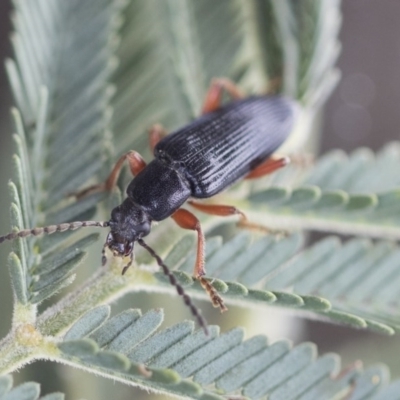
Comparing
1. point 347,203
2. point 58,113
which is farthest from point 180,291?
point 58,113

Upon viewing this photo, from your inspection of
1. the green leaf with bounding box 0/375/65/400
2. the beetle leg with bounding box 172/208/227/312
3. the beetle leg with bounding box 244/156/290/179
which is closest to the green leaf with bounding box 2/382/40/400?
the green leaf with bounding box 0/375/65/400

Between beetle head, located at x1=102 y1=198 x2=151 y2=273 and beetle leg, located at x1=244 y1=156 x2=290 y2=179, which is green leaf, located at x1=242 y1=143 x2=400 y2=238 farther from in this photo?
beetle head, located at x1=102 y1=198 x2=151 y2=273

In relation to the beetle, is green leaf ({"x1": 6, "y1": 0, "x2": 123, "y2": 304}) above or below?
above

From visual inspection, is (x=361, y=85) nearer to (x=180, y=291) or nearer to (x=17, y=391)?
(x=180, y=291)

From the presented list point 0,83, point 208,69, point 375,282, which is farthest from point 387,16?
point 375,282

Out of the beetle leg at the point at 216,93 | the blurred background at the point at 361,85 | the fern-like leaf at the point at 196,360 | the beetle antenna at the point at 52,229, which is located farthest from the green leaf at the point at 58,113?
the blurred background at the point at 361,85

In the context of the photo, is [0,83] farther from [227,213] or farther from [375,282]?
[375,282]
